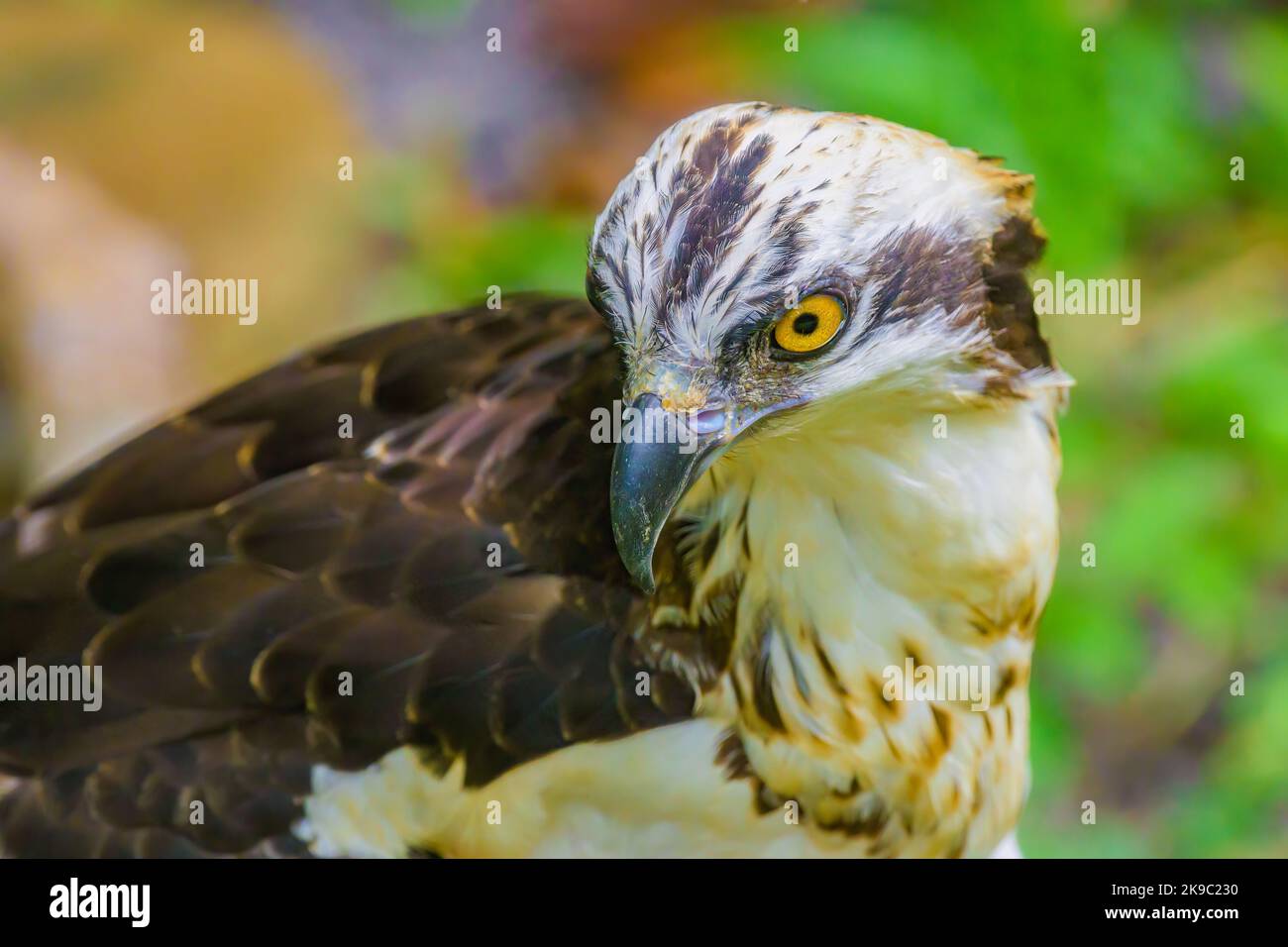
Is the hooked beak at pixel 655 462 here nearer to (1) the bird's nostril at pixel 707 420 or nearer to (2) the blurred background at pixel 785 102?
(1) the bird's nostril at pixel 707 420

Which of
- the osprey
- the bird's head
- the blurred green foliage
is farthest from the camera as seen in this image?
the blurred green foliage

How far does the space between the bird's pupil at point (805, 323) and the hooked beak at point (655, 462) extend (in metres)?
0.12

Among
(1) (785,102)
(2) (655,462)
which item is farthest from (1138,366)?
(2) (655,462)

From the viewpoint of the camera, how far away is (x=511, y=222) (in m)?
4.55

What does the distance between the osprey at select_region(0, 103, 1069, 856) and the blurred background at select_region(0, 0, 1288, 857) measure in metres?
1.52

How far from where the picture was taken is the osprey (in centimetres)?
188

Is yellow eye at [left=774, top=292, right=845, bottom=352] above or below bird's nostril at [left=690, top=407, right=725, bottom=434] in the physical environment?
above

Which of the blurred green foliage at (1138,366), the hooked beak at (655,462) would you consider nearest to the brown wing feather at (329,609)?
the hooked beak at (655,462)

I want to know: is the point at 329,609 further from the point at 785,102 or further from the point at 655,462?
the point at 785,102

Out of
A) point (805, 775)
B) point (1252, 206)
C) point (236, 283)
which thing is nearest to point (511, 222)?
point (236, 283)

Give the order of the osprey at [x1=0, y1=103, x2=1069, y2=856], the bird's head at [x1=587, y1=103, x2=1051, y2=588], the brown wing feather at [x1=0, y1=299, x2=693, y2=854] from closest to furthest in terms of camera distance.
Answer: the bird's head at [x1=587, y1=103, x2=1051, y2=588] → the osprey at [x1=0, y1=103, x2=1069, y2=856] → the brown wing feather at [x1=0, y1=299, x2=693, y2=854]

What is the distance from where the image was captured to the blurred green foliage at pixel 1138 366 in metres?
3.77

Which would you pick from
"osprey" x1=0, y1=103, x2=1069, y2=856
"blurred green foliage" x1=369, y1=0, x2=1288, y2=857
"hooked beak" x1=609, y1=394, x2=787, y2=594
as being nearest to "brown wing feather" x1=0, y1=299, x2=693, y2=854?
"osprey" x1=0, y1=103, x2=1069, y2=856

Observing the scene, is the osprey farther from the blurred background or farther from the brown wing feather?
the blurred background
